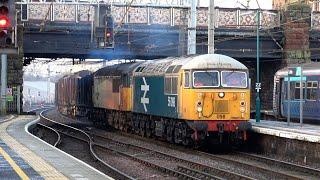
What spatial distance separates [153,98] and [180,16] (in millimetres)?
18104

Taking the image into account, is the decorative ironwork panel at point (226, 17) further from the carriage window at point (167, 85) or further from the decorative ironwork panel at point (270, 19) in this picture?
the carriage window at point (167, 85)

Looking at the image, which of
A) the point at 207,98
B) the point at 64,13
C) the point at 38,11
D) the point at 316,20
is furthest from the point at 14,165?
the point at 316,20

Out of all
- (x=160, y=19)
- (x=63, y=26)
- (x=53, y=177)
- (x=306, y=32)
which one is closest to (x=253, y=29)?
(x=306, y=32)

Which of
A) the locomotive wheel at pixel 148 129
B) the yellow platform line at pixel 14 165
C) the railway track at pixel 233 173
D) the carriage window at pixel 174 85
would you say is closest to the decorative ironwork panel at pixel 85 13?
the locomotive wheel at pixel 148 129

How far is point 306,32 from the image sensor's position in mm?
43781

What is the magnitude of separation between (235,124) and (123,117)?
11217 millimetres

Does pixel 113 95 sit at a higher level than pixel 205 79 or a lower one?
lower

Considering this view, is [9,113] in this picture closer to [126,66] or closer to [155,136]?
[126,66]

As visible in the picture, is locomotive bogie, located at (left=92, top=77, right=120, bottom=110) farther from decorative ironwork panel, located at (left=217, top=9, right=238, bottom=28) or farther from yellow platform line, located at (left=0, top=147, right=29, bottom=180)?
yellow platform line, located at (left=0, top=147, right=29, bottom=180)

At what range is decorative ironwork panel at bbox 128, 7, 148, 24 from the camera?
43344 millimetres

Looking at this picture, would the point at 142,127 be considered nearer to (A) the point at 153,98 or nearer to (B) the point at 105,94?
(A) the point at 153,98

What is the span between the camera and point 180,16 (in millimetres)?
43812

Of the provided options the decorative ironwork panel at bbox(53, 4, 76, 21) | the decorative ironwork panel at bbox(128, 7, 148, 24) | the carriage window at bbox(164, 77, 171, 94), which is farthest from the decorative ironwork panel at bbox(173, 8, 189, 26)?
the carriage window at bbox(164, 77, 171, 94)

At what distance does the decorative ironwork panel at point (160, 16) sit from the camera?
43156 millimetres
